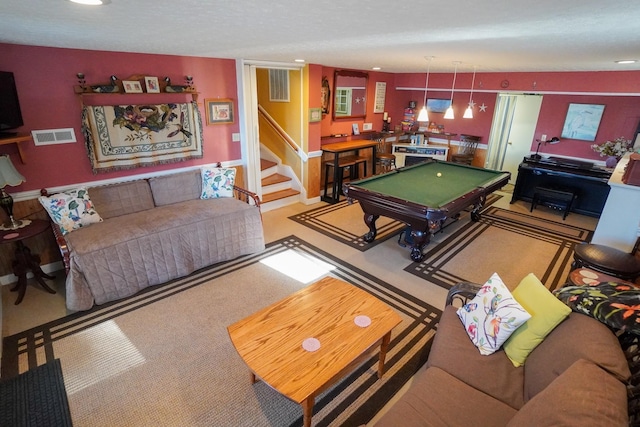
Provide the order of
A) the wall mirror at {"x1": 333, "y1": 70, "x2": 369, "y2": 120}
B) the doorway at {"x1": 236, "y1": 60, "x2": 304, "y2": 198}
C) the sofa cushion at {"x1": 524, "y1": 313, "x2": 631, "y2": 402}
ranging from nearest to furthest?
the sofa cushion at {"x1": 524, "y1": 313, "x2": 631, "y2": 402}, the doorway at {"x1": 236, "y1": 60, "x2": 304, "y2": 198}, the wall mirror at {"x1": 333, "y1": 70, "x2": 369, "y2": 120}

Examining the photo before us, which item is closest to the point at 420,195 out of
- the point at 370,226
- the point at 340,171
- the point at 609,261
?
the point at 370,226

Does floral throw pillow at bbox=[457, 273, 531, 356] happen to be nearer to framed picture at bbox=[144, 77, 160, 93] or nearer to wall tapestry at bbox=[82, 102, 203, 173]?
wall tapestry at bbox=[82, 102, 203, 173]

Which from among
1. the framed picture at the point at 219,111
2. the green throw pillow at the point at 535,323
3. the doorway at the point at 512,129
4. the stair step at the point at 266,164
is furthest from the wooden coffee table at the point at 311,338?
the doorway at the point at 512,129

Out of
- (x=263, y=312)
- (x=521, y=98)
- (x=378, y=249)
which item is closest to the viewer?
(x=263, y=312)

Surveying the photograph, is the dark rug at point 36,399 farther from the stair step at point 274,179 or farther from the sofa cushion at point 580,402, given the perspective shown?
the stair step at point 274,179

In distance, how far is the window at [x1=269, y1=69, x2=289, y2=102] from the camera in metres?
5.48

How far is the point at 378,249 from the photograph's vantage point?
4.24 m

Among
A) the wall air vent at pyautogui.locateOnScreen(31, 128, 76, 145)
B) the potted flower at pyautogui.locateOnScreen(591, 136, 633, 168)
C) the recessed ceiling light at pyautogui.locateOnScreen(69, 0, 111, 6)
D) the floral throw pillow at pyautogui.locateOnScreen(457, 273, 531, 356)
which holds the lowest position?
the floral throw pillow at pyautogui.locateOnScreen(457, 273, 531, 356)

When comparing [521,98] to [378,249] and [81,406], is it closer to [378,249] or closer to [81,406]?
[378,249]

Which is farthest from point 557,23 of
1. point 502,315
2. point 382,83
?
point 382,83

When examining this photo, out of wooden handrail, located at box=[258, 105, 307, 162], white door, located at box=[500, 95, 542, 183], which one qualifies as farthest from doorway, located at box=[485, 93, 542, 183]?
wooden handrail, located at box=[258, 105, 307, 162]

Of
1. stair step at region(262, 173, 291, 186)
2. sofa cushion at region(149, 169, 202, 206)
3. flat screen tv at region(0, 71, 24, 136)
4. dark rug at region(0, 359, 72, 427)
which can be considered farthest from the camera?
stair step at region(262, 173, 291, 186)

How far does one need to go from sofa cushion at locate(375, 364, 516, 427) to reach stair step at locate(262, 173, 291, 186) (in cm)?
Answer: 448

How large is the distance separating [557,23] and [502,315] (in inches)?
64.7
